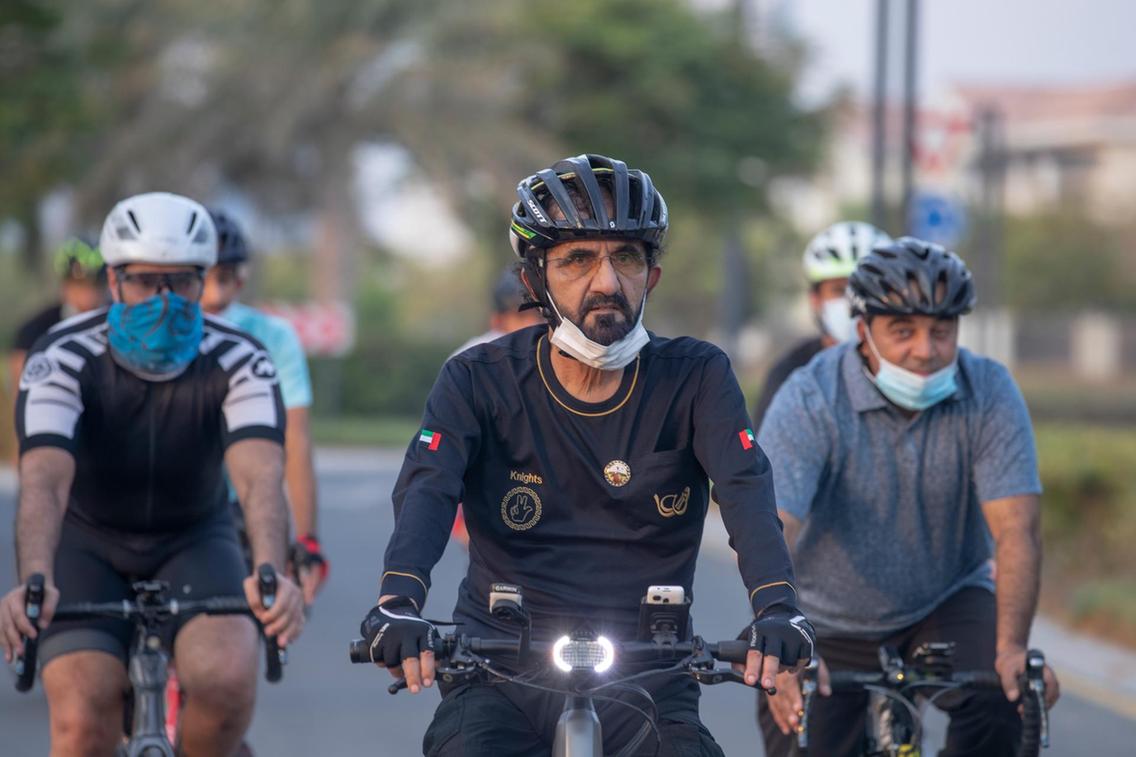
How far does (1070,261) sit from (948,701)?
224 feet

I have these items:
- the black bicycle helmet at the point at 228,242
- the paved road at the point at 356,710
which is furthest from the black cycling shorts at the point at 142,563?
the paved road at the point at 356,710

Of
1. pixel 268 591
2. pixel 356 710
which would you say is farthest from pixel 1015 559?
pixel 356 710

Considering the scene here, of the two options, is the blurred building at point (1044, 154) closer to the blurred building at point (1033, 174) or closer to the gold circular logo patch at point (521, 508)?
the blurred building at point (1033, 174)

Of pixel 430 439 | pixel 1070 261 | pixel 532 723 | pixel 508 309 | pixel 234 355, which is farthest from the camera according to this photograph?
pixel 1070 261

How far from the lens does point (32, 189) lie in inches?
926

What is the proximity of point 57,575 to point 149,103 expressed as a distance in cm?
3408

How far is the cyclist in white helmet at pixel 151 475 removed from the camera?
5.52 metres

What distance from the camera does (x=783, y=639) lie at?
4098 mm

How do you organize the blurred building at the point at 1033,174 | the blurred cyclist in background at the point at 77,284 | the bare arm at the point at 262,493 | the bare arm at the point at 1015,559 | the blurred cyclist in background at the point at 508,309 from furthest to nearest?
1. the blurred building at the point at 1033,174
2. the blurred cyclist in background at the point at 77,284
3. the blurred cyclist in background at the point at 508,309
4. the bare arm at the point at 262,493
5. the bare arm at the point at 1015,559

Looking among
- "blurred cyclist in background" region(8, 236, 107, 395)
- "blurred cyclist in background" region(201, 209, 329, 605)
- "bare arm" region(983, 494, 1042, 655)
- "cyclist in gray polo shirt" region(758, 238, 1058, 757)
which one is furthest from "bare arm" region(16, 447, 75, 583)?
"blurred cyclist in background" region(8, 236, 107, 395)

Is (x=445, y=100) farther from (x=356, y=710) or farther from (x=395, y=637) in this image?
(x=395, y=637)

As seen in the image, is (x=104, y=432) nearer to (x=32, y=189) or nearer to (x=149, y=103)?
(x=32, y=189)

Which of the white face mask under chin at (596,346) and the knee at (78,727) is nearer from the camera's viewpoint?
the white face mask under chin at (596,346)

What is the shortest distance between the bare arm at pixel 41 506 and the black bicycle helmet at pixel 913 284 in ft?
7.91
